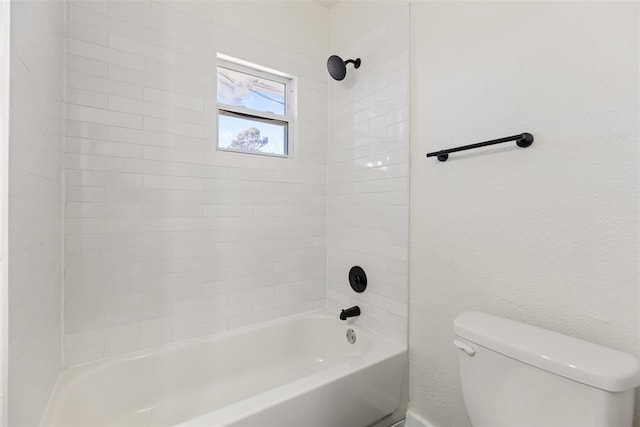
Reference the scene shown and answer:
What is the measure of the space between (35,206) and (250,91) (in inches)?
52.7

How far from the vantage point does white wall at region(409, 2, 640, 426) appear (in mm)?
944

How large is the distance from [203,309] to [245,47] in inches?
63.5

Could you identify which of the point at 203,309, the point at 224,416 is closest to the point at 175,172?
the point at 203,309

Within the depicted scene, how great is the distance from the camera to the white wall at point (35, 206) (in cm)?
80

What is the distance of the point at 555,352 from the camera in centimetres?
89

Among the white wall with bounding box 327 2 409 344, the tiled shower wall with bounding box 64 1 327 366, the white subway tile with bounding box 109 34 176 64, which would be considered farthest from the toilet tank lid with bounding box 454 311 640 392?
the white subway tile with bounding box 109 34 176 64

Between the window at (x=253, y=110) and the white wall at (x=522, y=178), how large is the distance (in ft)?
2.95

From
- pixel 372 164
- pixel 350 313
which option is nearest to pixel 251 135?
pixel 372 164

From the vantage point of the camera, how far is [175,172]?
5.37 ft

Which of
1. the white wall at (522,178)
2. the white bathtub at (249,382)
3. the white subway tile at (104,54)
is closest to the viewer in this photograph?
the white wall at (522,178)

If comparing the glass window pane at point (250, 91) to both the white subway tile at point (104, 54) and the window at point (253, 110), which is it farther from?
the white subway tile at point (104, 54)

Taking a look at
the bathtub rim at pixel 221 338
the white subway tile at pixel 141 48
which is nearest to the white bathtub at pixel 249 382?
the bathtub rim at pixel 221 338

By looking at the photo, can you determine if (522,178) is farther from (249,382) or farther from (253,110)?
(249,382)

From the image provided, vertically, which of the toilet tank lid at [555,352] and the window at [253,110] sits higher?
the window at [253,110]
